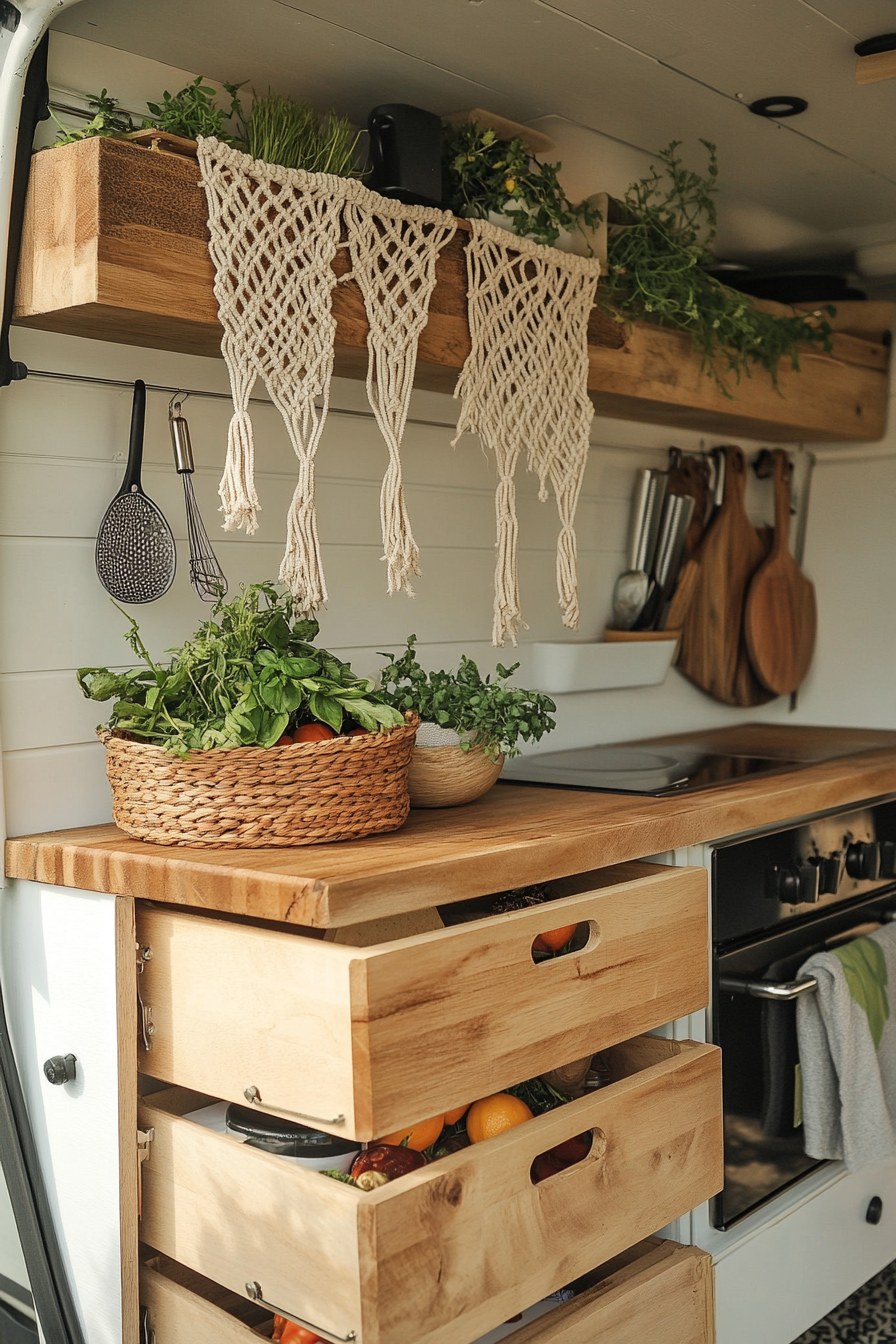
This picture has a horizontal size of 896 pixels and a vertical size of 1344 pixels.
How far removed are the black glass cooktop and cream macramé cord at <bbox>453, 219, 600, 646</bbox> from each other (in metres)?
0.24

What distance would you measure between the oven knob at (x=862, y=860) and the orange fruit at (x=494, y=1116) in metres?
0.76

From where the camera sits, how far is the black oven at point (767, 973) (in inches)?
61.7

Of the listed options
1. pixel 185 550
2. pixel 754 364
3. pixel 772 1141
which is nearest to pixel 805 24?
pixel 754 364

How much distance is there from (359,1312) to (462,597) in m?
1.20

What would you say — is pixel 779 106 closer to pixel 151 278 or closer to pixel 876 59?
pixel 876 59

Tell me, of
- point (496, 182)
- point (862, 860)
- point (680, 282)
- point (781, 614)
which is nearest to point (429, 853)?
point (862, 860)

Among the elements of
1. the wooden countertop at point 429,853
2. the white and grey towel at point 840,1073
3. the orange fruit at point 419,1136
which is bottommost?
the white and grey towel at point 840,1073

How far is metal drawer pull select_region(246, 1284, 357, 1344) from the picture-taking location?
1038mm

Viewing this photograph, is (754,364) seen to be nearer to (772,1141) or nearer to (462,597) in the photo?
(462,597)

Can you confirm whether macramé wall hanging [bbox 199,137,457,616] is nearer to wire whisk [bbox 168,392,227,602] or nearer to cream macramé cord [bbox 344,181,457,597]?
cream macramé cord [bbox 344,181,457,597]

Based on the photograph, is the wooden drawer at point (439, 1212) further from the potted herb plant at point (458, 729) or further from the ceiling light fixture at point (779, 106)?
the ceiling light fixture at point (779, 106)

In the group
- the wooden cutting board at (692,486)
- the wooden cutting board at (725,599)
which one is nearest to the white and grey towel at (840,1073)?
the wooden cutting board at (725,599)

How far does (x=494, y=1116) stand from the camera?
1.24m

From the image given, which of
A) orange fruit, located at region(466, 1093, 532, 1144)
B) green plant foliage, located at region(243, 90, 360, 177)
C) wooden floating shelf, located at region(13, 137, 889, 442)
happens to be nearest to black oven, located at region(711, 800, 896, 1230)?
orange fruit, located at region(466, 1093, 532, 1144)
